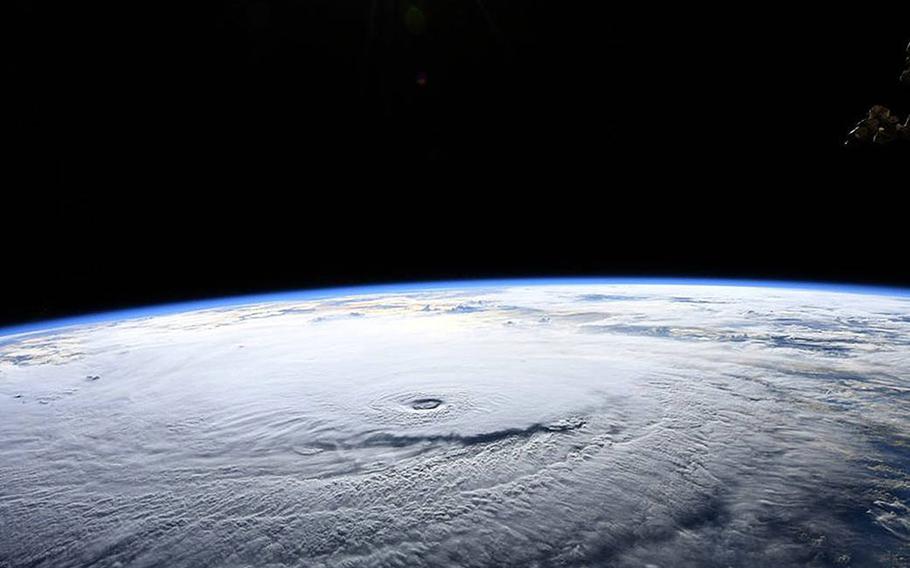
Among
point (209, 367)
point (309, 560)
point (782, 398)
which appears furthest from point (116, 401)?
point (782, 398)

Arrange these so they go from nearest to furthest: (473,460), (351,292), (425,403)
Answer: (473,460) → (425,403) → (351,292)

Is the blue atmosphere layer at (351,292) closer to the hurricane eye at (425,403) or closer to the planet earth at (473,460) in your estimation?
the planet earth at (473,460)

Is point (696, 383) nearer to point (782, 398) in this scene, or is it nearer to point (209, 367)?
point (782, 398)

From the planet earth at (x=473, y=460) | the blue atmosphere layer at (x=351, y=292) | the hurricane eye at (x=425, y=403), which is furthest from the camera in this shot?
the blue atmosphere layer at (x=351, y=292)

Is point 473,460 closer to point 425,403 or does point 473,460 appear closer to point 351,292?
point 425,403

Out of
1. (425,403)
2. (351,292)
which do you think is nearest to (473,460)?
(425,403)

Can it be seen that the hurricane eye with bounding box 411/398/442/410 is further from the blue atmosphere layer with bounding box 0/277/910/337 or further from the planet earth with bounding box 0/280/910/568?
the blue atmosphere layer with bounding box 0/277/910/337

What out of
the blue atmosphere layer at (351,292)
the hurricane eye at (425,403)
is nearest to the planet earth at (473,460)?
the hurricane eye at (425,403)

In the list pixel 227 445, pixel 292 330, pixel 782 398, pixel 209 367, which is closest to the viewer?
pixel 227 445
